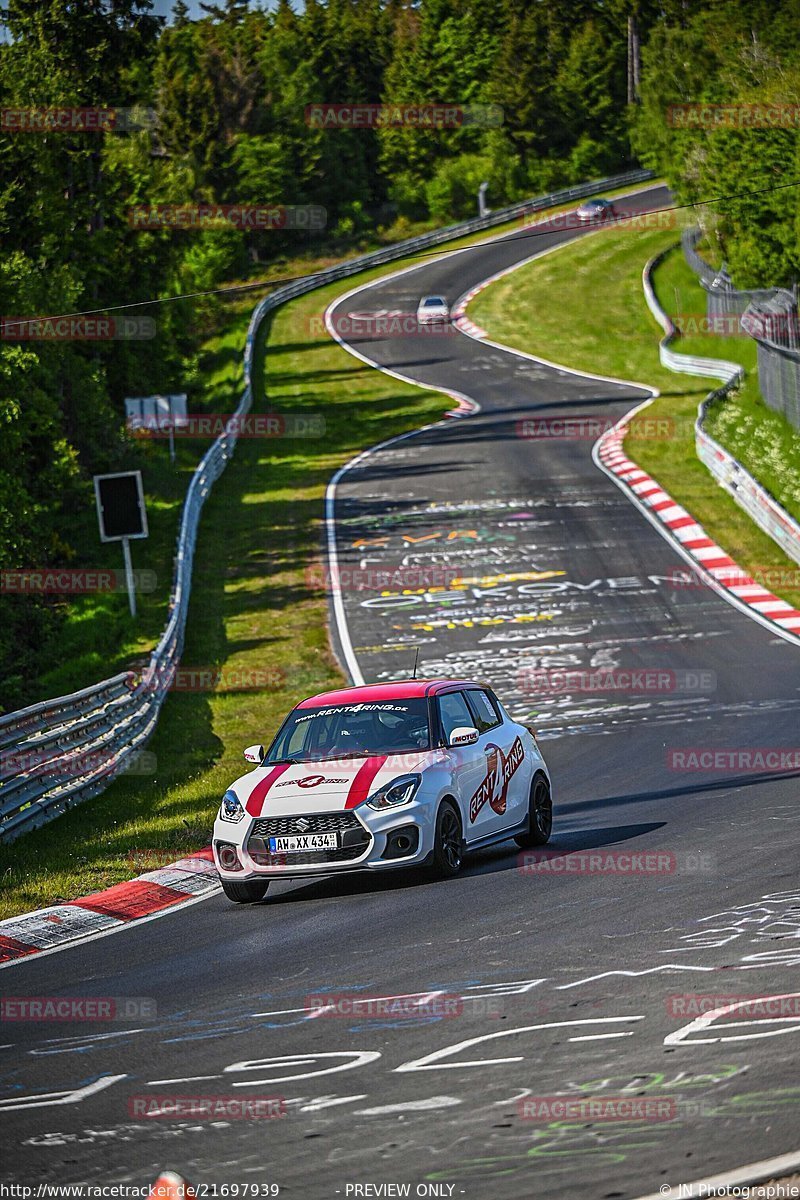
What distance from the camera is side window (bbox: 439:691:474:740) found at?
498 inches

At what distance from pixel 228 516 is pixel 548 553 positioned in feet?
33.8

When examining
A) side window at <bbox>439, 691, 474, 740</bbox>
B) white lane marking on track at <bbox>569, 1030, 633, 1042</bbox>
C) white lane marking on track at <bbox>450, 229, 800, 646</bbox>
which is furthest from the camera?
white lane marking on track at <bbox>450, 229, 800, 646</bbox>

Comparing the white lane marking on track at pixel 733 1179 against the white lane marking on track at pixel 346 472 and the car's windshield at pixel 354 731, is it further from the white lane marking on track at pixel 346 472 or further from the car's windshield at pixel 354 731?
the white lane marking on track at pixel 346 472

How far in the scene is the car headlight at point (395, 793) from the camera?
11.3 meters

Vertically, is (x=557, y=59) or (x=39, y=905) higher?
(x=557, y=59)

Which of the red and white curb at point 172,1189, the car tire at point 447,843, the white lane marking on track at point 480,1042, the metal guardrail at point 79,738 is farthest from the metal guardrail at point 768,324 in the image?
the red and white curb at point 172,1189

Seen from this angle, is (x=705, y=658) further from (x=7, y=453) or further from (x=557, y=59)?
(x=557, y=59)

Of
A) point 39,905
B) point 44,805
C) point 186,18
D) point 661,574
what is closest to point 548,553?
point 661,574

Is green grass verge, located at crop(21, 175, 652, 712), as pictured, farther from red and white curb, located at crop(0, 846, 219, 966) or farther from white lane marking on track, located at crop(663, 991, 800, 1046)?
white lane marking on track, located at crop(663, 991, 800, 1046)

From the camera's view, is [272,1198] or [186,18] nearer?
[272,1198]

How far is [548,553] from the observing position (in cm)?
3303

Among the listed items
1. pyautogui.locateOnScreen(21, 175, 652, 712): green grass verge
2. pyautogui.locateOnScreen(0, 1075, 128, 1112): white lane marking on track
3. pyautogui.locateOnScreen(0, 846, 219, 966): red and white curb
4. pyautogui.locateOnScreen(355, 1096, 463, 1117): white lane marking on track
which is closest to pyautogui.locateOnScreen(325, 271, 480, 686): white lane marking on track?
pyautogui.locateOnScreen(21, 175, 652, 712): green grass verge

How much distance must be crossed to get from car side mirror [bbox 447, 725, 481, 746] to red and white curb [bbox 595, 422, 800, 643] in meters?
13.7

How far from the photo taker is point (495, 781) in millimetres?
12578
